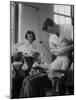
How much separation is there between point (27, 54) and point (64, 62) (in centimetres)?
80

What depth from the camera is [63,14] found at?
20.7 ft

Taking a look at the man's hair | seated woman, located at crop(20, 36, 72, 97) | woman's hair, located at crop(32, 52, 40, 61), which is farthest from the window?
woman's hair, located at crop(32, 52, 40, 61)

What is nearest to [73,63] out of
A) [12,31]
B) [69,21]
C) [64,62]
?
[64,62]

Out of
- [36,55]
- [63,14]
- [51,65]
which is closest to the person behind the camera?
[36,55]

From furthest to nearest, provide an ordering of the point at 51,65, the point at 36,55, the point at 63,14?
1. the point at 63,14
2. the point at 51,65
3. the point at 36,55

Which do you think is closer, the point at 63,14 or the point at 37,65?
the point at 37,65

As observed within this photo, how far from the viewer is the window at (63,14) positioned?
6.25 metres

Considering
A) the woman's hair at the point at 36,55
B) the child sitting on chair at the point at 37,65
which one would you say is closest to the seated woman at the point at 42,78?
the child sitting on chair at the point at 37,65

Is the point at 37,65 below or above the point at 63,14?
below

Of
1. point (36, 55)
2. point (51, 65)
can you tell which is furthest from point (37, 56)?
point (51, 65)

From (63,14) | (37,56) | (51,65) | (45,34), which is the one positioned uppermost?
(63,14)

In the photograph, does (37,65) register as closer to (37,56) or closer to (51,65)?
(37,56)
